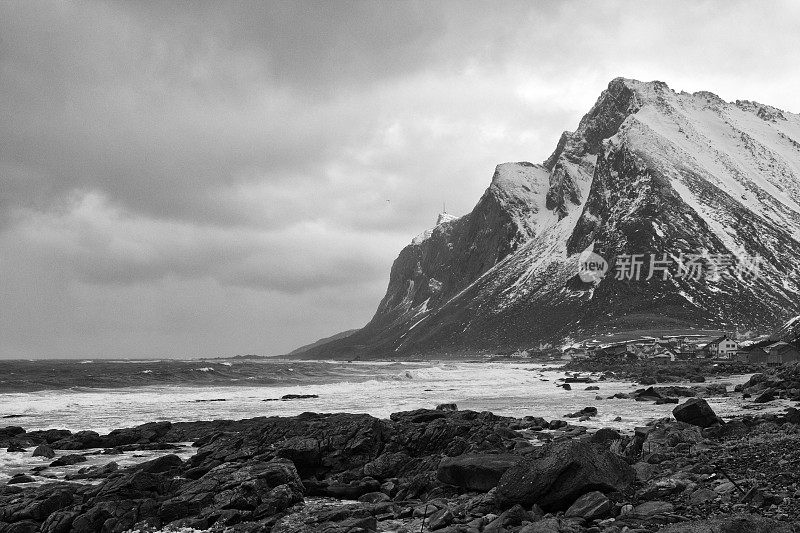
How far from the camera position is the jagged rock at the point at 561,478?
50.2 ft

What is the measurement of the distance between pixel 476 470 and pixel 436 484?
4.90 ft

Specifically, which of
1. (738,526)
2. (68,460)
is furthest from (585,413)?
(738,526)

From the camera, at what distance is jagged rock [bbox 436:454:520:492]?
1809cm

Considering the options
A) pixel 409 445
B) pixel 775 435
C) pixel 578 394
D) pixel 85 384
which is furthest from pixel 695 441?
pixel 85 384

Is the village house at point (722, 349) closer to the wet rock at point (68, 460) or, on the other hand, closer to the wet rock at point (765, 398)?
the wet rock at point (765, 398)

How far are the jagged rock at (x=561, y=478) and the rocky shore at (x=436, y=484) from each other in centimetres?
3

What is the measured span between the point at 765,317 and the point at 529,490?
19268 centimetres

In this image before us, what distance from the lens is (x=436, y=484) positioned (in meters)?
19.2

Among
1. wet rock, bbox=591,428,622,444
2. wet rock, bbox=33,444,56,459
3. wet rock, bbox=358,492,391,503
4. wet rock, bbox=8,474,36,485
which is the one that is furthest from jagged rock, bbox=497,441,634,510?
wet rock, bbox=33,444,56,459

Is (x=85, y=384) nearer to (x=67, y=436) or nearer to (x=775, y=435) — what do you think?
(x=67, y=436)

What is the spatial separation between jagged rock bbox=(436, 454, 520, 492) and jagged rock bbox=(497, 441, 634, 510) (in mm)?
1659

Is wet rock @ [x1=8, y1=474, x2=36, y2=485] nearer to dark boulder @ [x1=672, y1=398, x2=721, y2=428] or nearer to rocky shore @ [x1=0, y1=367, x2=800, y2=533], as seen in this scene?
rocky shore @ [x1=0, y1=367, x2=800, y2=533]

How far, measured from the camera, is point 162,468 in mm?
23094

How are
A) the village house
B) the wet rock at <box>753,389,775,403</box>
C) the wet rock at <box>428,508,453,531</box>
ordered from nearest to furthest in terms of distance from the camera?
the wet rock at <box>428,508,453,531</box> → the wet rock at <box>753,389,775,403</box> → the village house
